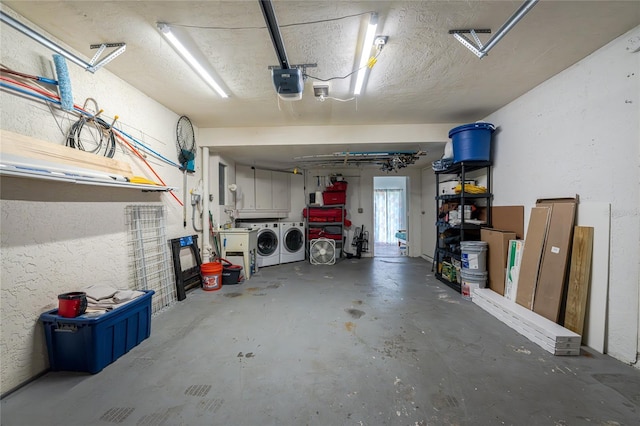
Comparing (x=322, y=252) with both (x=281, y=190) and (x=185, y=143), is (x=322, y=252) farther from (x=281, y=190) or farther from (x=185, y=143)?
(x=185, y=143)

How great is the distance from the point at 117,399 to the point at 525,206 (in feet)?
13.2

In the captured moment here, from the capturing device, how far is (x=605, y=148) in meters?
1.83

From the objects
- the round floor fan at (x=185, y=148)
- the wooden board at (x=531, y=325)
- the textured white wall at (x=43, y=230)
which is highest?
the round floor fan at (x=185, y=148)

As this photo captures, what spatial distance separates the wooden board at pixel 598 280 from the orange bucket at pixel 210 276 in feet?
13.2

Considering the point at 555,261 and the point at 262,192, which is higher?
the point at 262,192

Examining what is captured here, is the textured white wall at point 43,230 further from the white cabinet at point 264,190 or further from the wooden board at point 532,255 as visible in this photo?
the wooden board at point 532,255

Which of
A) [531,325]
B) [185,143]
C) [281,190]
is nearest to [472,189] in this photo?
[531,325]

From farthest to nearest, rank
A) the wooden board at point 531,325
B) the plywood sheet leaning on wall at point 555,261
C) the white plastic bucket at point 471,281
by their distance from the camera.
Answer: the white plastic bucket at point 471,281, the plywood sheet leaning on wall at point 555,261, the wooden board at point 531,325

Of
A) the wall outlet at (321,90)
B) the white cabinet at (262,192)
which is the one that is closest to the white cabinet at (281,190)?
the white cabinet at (262,192)

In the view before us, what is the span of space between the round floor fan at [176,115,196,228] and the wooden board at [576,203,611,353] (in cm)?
447

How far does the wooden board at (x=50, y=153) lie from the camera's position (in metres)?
1.33

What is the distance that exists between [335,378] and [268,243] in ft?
11.3

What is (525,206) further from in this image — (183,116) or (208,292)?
(183,116)

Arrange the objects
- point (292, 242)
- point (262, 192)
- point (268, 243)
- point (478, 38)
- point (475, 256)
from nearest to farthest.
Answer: point (478, 38)
point (475, 256)
point (268, 243)
point (292, 242)
point (262, 192)
